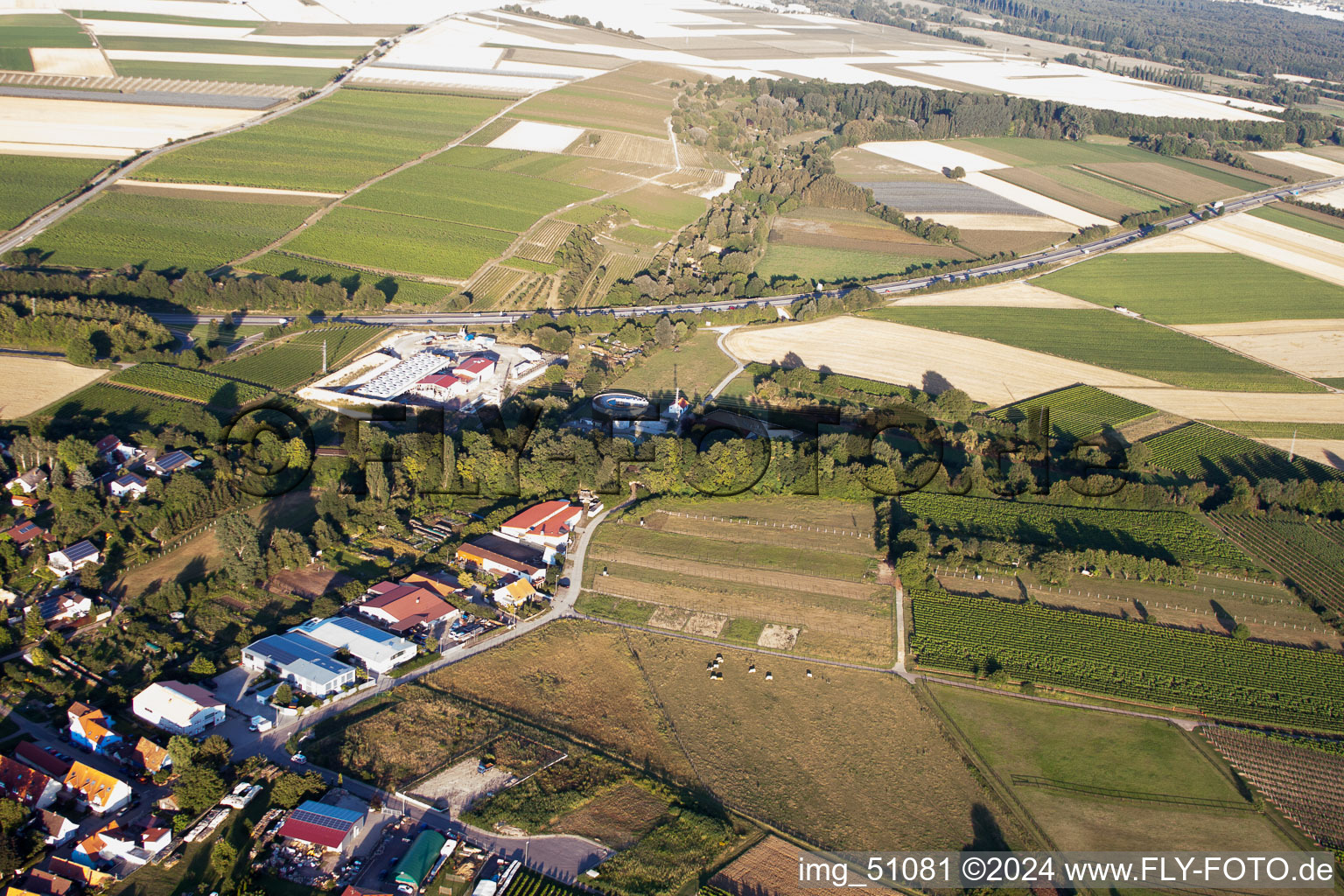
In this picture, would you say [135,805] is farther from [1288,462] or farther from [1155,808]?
[1288,462]

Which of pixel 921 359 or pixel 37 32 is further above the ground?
pixel 37 32

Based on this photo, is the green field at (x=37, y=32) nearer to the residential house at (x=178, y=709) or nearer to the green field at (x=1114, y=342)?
the residential house at (x=178, y=709)

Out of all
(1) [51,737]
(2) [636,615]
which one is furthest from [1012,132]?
(1) [51,737]

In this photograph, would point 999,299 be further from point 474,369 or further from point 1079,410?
point 474,369

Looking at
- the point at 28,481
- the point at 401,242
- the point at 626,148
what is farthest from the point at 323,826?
the point at 626,148

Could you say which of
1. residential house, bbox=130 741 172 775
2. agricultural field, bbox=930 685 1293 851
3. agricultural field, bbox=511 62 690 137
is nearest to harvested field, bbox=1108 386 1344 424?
agricultural field, bbox=930 685 1293 851

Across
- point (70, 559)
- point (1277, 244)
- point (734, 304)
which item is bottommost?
point (70, 559)
